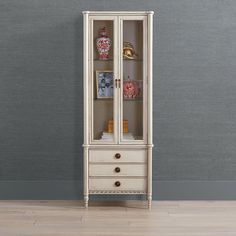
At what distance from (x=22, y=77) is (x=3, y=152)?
691mm

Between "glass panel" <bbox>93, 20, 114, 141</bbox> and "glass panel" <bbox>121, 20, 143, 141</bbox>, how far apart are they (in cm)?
12

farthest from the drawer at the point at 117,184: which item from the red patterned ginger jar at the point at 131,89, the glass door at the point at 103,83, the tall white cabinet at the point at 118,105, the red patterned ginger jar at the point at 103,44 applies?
the red patterned ginger jar at the point at 103,44

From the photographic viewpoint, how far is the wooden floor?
407 centimetres

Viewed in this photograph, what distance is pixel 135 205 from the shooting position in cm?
490

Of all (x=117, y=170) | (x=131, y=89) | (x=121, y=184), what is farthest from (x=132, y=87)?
(x=121, y=184)

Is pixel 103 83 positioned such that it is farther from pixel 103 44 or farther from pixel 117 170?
pixel 117 170

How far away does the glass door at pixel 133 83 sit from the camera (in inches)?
185

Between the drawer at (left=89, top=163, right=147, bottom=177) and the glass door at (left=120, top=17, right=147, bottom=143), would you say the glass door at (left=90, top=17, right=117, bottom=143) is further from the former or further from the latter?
the drawer at (left=89, top=163, right=147, bottom=177)

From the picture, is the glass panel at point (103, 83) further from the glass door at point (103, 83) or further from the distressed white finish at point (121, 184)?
the distressed white finish at point (121, 184)

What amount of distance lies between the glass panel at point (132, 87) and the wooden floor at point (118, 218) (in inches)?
25.3

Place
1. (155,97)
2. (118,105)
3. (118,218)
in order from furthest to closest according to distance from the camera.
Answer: (155,97)
(118,105)
(118,218)

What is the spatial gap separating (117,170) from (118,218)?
1.52 ft

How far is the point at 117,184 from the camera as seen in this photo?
4766 millimetres

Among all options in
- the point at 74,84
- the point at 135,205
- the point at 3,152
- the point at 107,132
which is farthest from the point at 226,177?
the point at 3,152
